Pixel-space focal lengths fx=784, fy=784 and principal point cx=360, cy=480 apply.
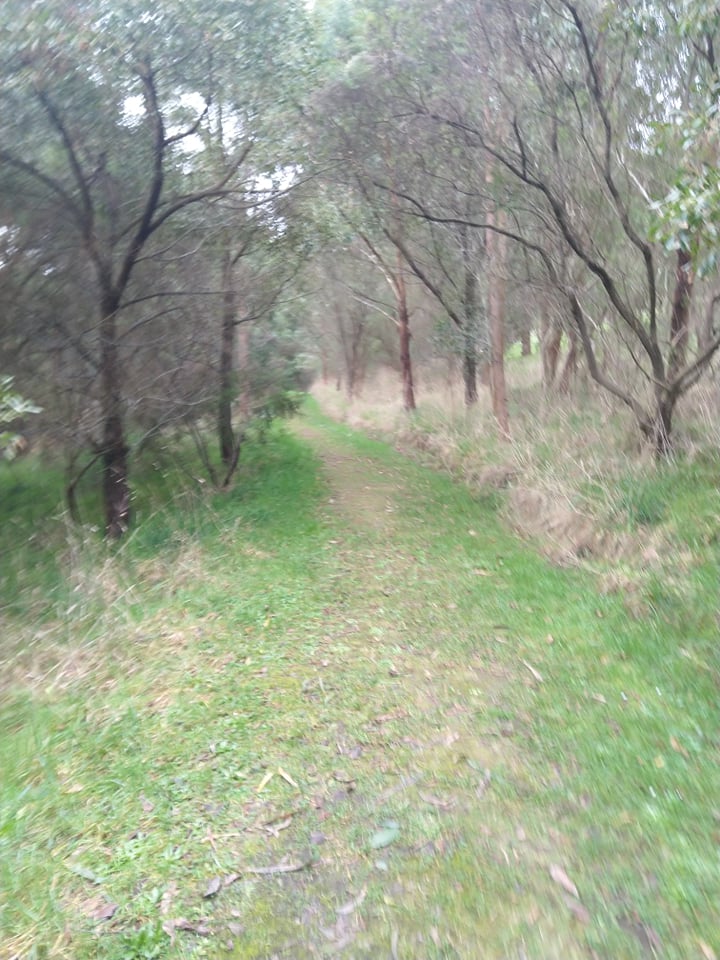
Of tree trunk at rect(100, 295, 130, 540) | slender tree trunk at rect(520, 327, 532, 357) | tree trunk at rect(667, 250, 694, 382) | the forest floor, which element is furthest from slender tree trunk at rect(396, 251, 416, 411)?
the forest floor

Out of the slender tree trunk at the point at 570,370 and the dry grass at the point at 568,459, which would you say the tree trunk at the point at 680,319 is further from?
the slender tree trunk at the point at 570,370

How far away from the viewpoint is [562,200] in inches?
447

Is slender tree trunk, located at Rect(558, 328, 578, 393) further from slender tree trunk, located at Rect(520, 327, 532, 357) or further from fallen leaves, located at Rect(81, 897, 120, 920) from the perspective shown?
fallen leaves, located at Rect(81, 897, 120, 920)

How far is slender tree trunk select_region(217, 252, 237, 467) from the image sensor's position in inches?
538


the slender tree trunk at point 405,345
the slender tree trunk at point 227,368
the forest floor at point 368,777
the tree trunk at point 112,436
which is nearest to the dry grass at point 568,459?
the forest floor at point 368,777

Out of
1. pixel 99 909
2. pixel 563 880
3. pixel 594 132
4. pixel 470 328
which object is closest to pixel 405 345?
pixel 470 328

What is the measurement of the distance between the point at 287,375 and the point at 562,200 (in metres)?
7.54

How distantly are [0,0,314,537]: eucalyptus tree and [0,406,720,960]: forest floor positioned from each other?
5129 mm

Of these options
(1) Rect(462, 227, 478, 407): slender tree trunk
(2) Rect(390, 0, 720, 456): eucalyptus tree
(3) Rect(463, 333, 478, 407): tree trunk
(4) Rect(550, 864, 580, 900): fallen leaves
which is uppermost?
(2) Rect(390, 0, 720, 456): eucalyptus tree

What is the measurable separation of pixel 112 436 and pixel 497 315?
7.59m

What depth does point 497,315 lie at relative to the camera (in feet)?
49.2

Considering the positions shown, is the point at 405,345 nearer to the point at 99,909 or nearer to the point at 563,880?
the point at 563,880

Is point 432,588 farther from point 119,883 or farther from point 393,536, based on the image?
point 119,883

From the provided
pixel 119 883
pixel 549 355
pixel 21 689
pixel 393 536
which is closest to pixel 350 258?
pixel 549 355
